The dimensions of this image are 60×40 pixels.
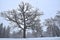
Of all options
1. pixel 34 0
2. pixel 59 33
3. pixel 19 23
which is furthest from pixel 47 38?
pixel 34 0

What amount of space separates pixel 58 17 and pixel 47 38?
1.90ft

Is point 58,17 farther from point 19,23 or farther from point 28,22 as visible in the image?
point 19,23

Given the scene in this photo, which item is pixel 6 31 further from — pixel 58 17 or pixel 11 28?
pixel 58 17

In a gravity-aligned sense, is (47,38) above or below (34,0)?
below

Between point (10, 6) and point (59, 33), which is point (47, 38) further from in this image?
point (10, 6)

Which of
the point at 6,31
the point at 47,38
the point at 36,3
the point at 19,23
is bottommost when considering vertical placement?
the point at 47,38

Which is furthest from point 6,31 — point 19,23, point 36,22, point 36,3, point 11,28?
point 36,3

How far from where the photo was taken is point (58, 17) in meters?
2.40

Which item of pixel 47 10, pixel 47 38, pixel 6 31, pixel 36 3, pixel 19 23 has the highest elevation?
pixel 36 3

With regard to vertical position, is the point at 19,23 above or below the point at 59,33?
above

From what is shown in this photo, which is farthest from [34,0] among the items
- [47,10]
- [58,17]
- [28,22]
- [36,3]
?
[58,17]

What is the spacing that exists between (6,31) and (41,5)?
103 cm

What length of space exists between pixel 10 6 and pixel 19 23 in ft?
1.48

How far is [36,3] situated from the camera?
7.73 feet
